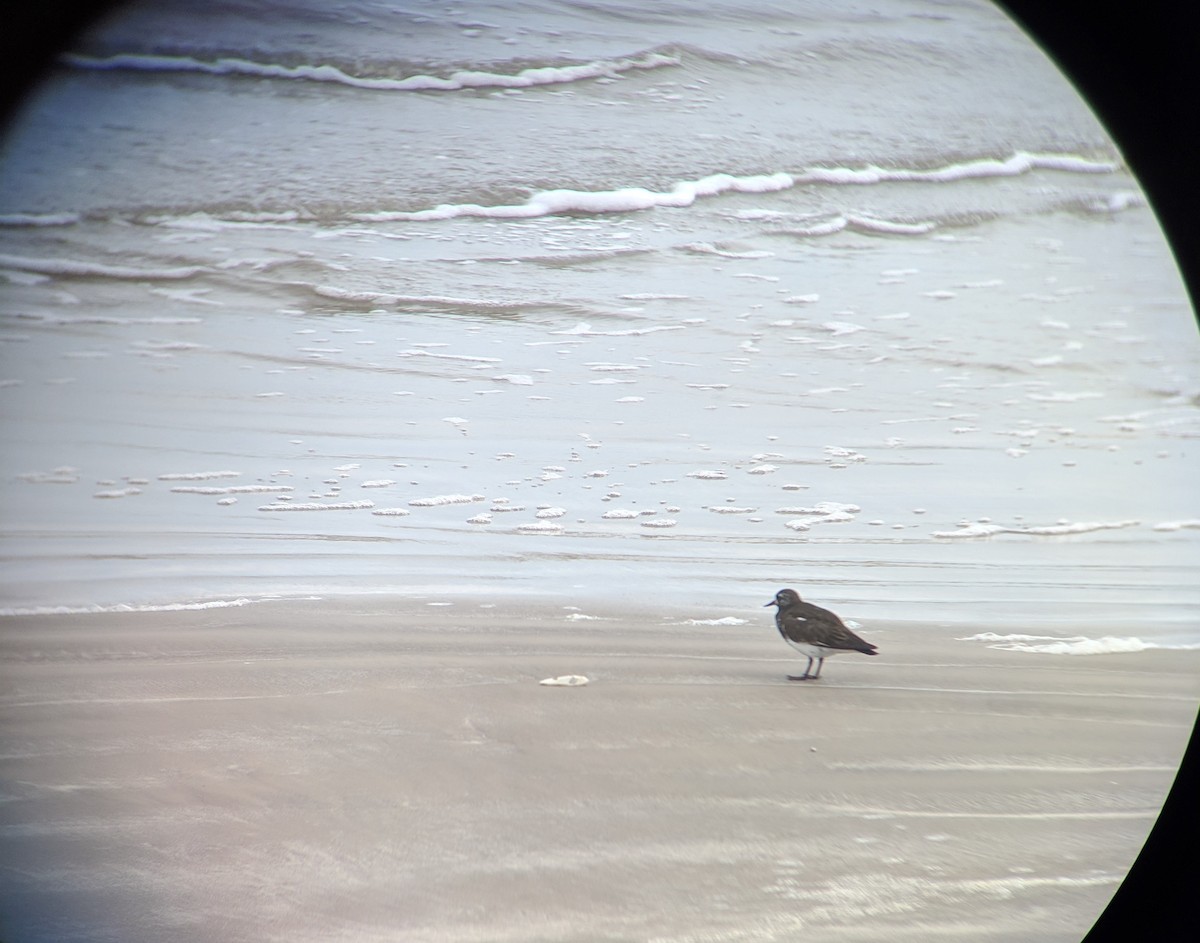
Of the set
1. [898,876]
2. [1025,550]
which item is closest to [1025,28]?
[1025,550]

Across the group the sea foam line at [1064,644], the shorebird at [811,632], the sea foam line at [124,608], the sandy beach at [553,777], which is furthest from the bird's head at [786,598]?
the sea foam line at [124,608]

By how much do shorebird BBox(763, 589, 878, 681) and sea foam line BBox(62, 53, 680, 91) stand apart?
4.32 feet

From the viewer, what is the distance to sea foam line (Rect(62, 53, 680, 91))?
7.00 ft

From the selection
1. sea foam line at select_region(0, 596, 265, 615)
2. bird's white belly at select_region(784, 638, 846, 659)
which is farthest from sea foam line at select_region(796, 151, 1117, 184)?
sea foam line at select_region(0, 596, 265, 615)

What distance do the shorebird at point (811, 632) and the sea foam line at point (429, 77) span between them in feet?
4.32

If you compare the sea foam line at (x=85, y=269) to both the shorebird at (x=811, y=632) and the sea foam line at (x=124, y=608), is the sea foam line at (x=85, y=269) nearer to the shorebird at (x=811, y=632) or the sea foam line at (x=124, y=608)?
the sea foam line at (x=124, y=608)

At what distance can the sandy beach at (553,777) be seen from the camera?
1.39 metres

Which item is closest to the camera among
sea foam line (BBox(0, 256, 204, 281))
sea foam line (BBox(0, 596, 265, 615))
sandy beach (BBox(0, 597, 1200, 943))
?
sandy beach (BBox(0, 597, 1200, 943))

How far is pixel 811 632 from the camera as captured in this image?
1888 millimetres

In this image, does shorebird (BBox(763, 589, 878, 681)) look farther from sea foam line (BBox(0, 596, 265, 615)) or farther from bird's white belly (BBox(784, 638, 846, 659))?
sea foam line (BBox(0, 596, 265, 615))

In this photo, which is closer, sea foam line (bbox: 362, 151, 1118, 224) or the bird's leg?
the bird's leg

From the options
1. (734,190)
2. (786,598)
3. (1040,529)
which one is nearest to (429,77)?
(734,190)

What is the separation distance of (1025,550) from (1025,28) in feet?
3.92

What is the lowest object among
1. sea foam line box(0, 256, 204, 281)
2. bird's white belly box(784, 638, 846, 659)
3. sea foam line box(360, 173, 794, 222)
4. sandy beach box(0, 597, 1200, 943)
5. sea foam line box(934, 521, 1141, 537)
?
sandy beach box(0, 597, 1200, 943)
